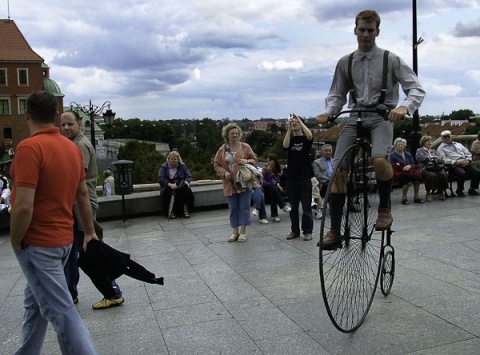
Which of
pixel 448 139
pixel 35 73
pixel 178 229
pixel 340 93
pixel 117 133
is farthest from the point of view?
pixel 117 133

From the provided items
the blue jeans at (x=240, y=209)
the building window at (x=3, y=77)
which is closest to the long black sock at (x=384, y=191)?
the blue jeans at (x=240, y=209)

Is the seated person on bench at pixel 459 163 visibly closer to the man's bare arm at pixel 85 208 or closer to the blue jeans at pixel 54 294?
the man's bare arm at pixel 85 208

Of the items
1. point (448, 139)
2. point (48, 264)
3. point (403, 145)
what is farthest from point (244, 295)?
point (448, 139)

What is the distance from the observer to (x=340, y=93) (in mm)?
5098

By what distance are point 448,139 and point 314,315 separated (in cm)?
992

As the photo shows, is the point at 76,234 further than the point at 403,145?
No

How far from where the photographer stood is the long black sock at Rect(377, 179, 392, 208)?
4855 mm

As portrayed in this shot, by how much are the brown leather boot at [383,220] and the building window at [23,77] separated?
299 feet

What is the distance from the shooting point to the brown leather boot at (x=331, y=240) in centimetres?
451

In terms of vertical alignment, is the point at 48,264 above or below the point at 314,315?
above

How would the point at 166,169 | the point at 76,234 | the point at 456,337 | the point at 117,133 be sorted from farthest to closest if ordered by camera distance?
the point at 117,133, the point at 166,169, the point at 76,234, the point at 456,337

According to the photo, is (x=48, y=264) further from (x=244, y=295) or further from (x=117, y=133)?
(x=117, y=133)

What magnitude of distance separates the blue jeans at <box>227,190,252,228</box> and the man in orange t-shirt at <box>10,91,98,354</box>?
A: 5543 millimetres

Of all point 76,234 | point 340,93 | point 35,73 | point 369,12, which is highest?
point 35,73
